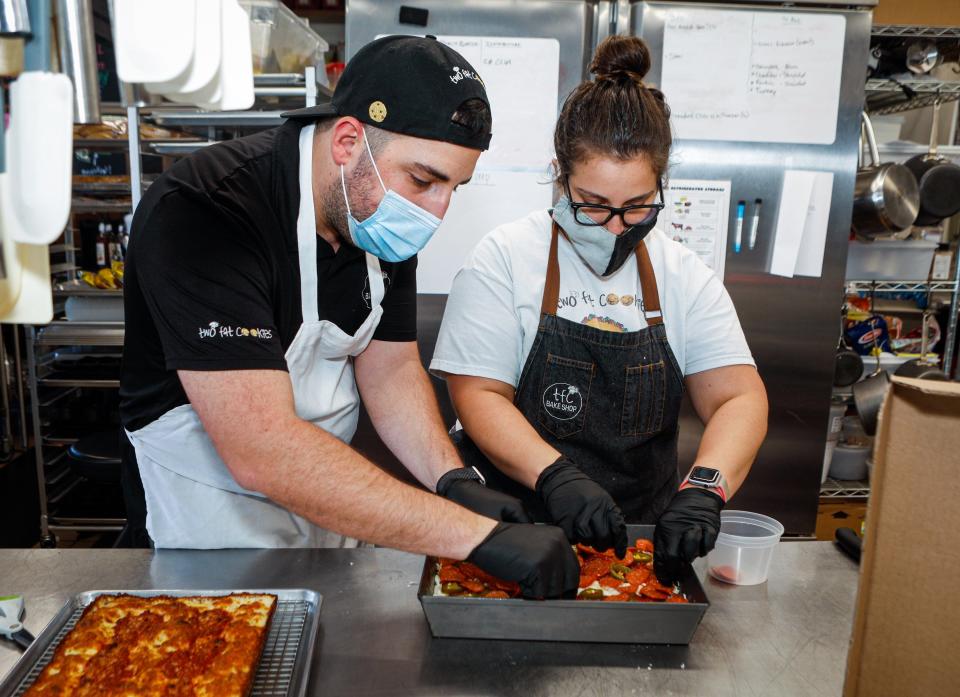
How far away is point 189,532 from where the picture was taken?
1.43 m

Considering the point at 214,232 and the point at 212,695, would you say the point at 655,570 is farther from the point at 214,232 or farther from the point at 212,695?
the point at 214,232

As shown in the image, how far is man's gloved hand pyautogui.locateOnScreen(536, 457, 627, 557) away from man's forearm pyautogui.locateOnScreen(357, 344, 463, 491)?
293mm

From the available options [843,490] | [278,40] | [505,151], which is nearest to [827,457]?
[843,490]

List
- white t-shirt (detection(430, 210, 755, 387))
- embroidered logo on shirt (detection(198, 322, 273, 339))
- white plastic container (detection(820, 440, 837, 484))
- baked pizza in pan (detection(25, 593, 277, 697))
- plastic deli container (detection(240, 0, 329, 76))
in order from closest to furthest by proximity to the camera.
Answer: baked pizza in pan (detection(25, 593, 277, 697)), embroidered logo on shirt (detection(198, 322, 273, 339)), white t-shirt (detection(430, 210, 755, 387)), plastic deli container (detection(240, 0, 329, 76)), white plastic container (detection(820, 440, 837, 484))

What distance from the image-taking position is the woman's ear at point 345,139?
4.35 feet

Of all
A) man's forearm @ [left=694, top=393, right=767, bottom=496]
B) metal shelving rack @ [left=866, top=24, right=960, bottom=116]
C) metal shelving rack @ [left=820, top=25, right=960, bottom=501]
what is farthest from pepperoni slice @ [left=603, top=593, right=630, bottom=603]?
metal shelving rack @ [left=866, top=24, right=960, bottom=116]

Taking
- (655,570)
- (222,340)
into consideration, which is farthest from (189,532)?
(655,570)

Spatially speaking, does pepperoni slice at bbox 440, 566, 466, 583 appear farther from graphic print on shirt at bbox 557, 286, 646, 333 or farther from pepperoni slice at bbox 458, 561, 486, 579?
graphic print on shirt at bbox 557, 286, 646, 333

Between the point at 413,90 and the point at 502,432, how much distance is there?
716 mm

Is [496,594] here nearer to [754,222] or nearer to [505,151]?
[505,151]

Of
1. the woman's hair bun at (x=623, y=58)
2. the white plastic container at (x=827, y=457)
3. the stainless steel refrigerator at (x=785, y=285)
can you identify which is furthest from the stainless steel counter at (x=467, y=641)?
the white plastic container at (x=827, y=457)

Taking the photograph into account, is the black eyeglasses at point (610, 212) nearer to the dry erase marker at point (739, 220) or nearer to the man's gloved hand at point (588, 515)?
the man's gloved hand at point (588, 515)

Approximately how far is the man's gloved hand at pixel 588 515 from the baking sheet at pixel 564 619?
200 millimetres

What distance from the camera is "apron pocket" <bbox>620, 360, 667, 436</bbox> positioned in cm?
171
